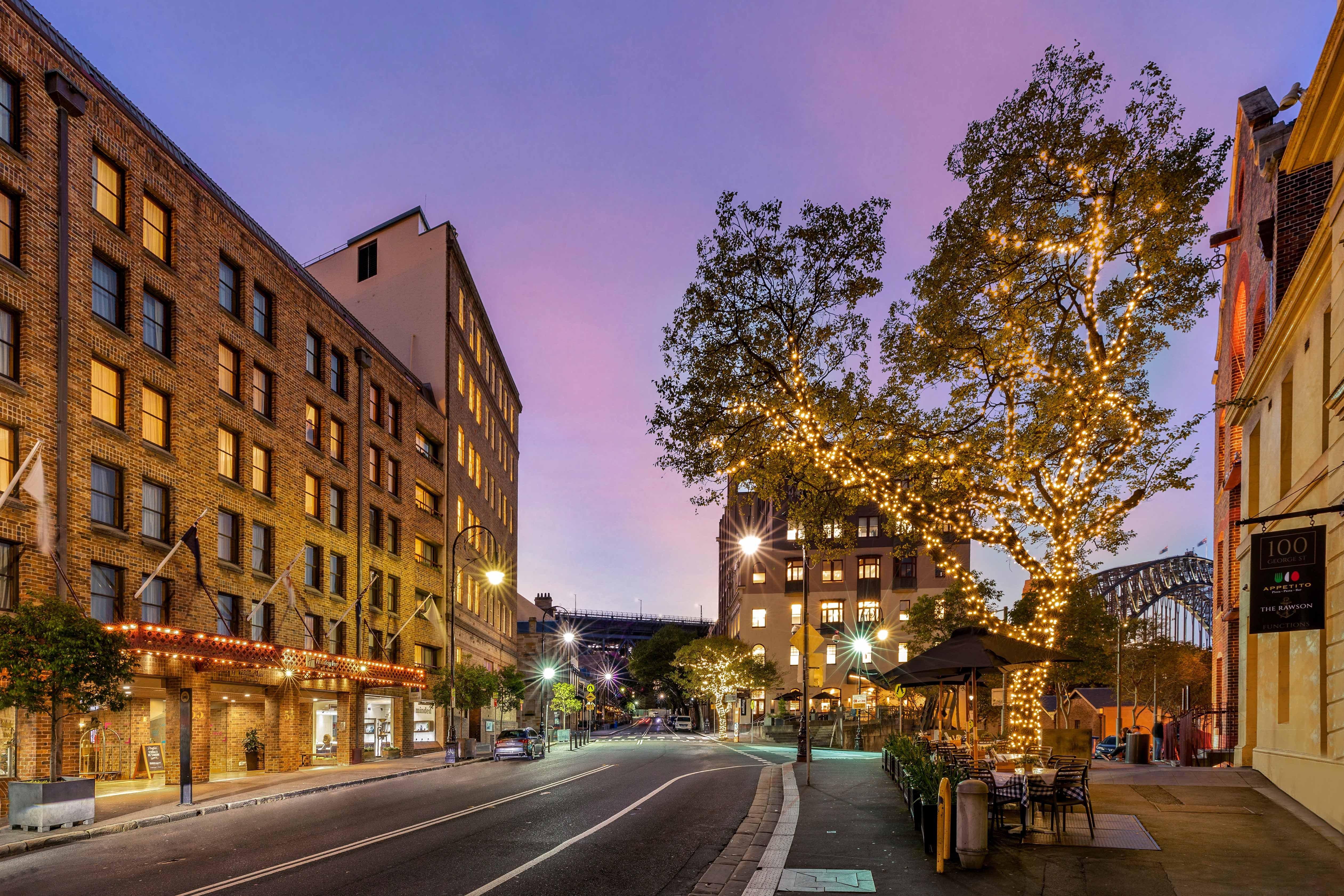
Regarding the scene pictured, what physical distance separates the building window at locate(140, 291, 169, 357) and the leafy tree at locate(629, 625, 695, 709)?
95.8 meters

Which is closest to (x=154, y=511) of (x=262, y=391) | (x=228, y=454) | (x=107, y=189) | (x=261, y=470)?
(x=228, y=454)

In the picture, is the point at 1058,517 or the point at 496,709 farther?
the point at 496,709

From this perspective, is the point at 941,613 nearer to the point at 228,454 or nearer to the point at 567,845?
the point at 228,454

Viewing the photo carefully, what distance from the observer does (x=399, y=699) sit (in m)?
44.8

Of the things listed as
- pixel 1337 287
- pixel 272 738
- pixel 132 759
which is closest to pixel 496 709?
pixel 272 738

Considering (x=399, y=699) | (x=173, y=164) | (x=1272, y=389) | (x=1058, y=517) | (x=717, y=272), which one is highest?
(x=173, y=164)

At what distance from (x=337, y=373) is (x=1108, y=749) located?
50.3m

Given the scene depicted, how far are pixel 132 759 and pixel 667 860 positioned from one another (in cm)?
2023

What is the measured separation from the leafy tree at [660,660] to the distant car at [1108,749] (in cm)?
5811

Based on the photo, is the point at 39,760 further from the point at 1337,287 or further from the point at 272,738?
the point at 1337,287

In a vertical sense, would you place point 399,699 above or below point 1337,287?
below

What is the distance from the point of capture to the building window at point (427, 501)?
49.6 m

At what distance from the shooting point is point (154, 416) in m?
26.7

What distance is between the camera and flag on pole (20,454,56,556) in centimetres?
1922
